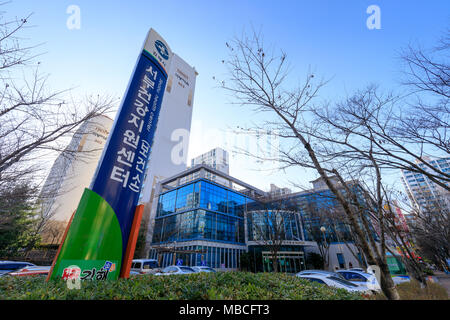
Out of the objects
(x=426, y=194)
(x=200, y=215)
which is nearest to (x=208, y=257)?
(x=200, y=215)

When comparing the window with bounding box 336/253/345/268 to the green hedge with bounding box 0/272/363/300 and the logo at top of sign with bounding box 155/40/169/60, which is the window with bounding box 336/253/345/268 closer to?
the green hedge with bounding box 0/272/363/300

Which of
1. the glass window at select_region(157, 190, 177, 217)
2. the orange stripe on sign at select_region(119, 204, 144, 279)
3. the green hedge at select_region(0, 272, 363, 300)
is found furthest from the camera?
the glass window at select_region(157, 190, 177, 217)

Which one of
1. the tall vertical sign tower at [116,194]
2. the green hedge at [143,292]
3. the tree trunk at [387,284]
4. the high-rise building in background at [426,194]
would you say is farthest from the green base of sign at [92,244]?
the high-rise building in background at [426,194]

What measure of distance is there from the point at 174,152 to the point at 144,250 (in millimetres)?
32304

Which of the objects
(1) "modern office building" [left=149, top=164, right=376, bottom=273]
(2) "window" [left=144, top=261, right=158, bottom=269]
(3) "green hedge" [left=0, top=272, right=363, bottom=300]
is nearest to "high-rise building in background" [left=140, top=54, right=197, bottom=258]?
(1) "modern office building" [left=149, top=164, right=376, bottom=273]

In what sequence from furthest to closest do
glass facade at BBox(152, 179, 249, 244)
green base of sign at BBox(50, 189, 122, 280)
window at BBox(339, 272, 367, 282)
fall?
glass facade at BBox(152, 179, 249, 244) < window at BBox(339, 272, 367, 282) < green base of sign at BBox(50, 189, 122, 280)

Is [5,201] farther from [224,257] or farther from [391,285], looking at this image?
[224,257]

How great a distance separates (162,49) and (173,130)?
189ft

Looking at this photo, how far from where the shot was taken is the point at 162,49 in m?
7.56

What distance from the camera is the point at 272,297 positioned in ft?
10.1

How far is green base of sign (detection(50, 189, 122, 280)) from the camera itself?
396 centimetres

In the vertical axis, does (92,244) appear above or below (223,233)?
below

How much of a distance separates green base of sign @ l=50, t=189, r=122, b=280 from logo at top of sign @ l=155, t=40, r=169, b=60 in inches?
230

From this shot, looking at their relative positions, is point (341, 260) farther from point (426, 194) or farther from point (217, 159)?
point (217, 159)
